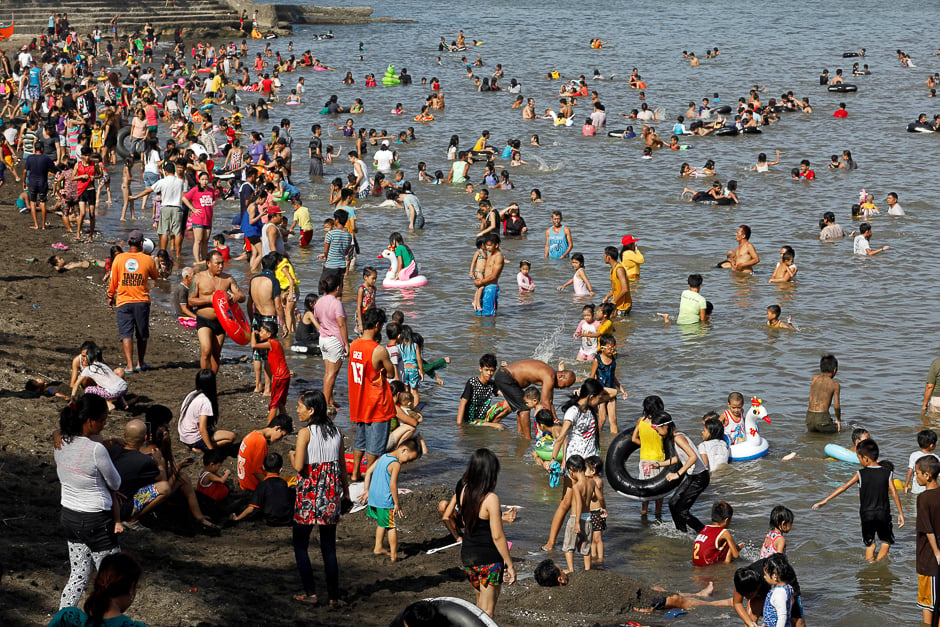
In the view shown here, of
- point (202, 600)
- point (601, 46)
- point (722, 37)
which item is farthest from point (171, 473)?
point (722, 37)

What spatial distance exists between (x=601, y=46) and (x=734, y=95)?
55.6ft

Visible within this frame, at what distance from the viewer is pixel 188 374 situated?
14.4 m

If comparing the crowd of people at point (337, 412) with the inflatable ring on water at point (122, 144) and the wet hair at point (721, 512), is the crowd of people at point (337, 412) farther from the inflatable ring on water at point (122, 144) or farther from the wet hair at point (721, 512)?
the inflatable ring on water at point (122, 144)

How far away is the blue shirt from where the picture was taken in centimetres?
943

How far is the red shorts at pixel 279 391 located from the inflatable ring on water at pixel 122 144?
60.2 feet

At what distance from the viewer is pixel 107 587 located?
5.36 meters

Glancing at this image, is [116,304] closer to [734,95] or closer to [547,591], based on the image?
[547,591]

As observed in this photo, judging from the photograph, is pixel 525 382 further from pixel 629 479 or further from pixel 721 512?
pixel 721 512

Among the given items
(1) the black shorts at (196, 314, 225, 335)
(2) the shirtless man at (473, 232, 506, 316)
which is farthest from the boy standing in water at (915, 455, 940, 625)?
(2) the shirtless man at (473, 232, 506, 316)

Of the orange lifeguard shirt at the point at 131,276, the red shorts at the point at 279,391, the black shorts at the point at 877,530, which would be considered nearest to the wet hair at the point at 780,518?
the black shorts at the point at 877,530

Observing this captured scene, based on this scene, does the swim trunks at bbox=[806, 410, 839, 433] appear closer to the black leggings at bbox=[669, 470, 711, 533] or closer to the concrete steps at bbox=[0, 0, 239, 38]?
the black leggings at bbox=[669, 470, 711, 533]

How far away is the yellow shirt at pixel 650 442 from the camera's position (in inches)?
439

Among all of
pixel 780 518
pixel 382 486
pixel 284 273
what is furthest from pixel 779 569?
pixel 284 273

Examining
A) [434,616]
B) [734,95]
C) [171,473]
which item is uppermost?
[734,95]
